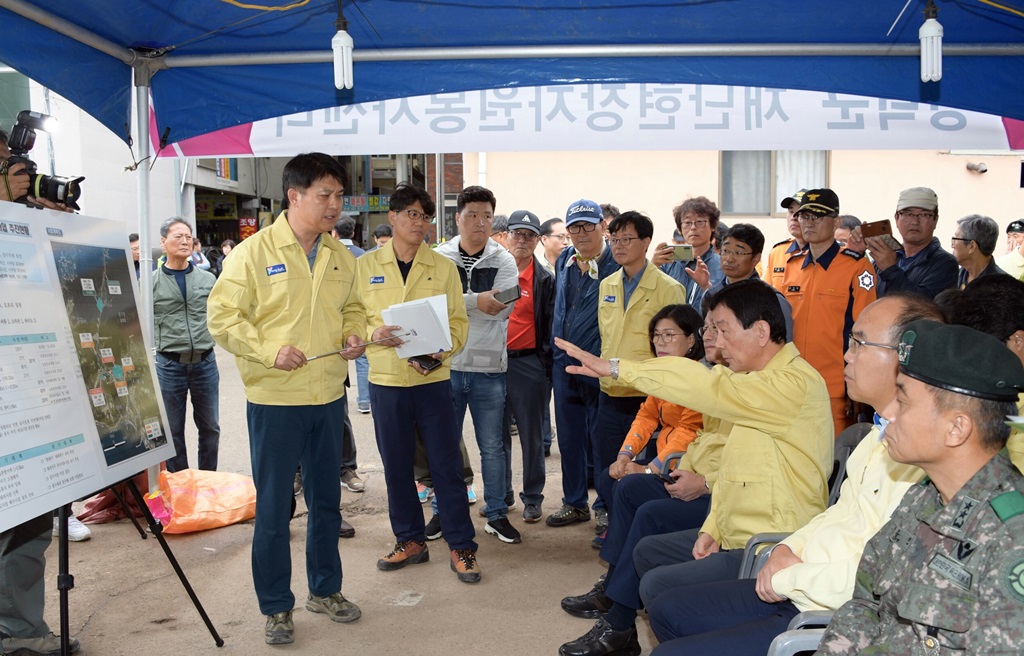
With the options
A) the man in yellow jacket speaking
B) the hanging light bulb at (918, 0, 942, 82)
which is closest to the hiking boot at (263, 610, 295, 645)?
the man in yellow jacket speaking

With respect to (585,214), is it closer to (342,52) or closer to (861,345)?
(342,52)

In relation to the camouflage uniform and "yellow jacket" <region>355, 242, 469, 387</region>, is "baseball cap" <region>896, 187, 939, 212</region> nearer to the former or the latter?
"yellow jacket" <region>355, 242, 469, 387</region>

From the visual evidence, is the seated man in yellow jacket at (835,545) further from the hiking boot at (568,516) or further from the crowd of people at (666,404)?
the hiking boot at (568,516)

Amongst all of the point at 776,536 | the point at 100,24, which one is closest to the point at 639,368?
the point at 776,536

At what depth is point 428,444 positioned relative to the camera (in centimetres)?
431

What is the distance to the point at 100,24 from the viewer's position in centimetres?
387

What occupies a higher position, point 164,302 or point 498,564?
point 164,302

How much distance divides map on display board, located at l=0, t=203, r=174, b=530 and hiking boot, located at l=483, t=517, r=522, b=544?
77.0 inches

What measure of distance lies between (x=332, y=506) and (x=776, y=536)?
204cm

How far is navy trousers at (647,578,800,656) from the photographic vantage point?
7.22 feet

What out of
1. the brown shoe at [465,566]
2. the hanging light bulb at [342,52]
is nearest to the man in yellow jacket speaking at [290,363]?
the hanging light bulb at [342,52]

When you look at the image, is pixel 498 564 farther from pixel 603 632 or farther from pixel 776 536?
pixel 776 536

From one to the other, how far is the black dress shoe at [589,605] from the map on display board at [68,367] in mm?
1955

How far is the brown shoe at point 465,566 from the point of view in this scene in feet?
13.8
